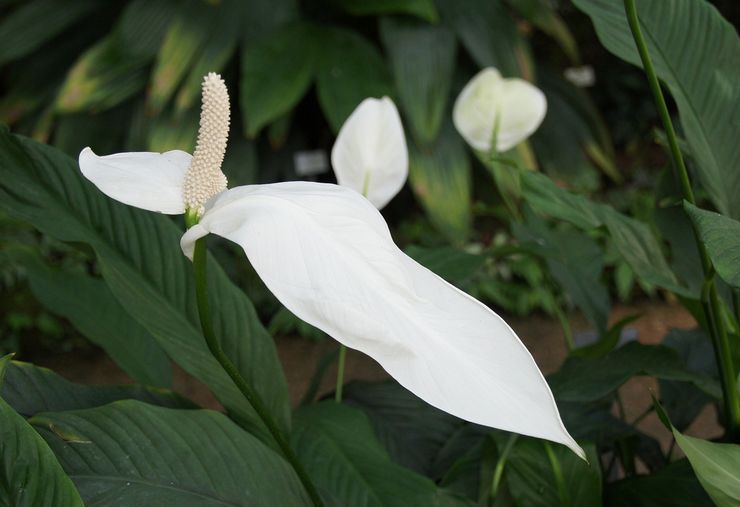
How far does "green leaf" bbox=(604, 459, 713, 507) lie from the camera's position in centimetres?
61

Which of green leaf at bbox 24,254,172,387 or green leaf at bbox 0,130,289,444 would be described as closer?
green leaf at bbox 0,130,289,444

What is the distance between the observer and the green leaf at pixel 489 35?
2.62m

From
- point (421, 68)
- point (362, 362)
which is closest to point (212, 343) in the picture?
point (362, 362)

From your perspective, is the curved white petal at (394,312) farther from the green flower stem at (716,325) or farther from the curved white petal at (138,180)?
the green flower stem at (716,325)

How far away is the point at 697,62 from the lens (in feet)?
2.24

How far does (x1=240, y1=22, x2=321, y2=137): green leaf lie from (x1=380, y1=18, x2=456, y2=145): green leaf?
0.77ft

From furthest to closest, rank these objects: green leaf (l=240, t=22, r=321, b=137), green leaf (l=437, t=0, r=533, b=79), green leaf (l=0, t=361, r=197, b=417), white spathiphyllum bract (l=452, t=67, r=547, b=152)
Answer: green leaf (l=437, t=0, r=533, b=79), green leaf (l=240, t=22, r=321, b=137), white spathiphyllum bract (l=452, t=67, r=547, b=152), green leaf (l=0, t=361, r=197, b=417)

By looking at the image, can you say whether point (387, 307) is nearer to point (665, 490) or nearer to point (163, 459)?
point (163, 459)

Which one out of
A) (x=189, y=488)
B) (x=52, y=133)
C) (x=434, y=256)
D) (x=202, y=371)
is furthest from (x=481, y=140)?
(x=52, y=133)

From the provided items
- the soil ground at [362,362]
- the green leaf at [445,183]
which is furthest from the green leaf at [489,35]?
the soil ground at [362,362]

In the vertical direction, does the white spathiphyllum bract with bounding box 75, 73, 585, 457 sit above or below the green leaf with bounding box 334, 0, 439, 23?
above

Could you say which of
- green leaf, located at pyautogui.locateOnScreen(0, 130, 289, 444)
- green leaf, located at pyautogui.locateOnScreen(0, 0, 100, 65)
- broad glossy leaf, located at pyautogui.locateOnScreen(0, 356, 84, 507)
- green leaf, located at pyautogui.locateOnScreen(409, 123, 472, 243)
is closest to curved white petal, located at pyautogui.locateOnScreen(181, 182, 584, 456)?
broad glossy leaf, located at pyautogui.locateOnScreen(0, 356, 84, 507)

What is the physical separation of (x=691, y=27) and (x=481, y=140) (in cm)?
27

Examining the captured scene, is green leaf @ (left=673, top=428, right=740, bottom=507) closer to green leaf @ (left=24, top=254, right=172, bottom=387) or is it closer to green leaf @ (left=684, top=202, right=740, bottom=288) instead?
green leaf @ (left=684, top=202, right=740, bottom=288)
